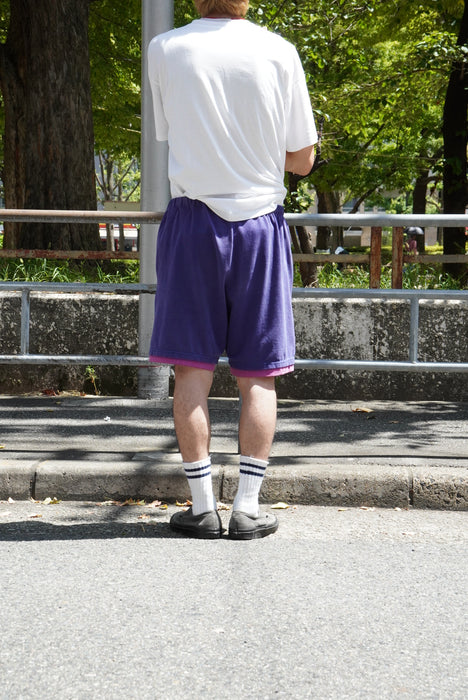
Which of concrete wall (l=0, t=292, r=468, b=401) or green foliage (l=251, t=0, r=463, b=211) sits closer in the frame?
concrete wall (l=0, t=292, r=468, b=401)

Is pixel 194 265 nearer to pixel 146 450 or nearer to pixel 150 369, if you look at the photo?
pixel 146 450

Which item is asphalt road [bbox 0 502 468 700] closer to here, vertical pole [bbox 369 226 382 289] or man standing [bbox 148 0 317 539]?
man standing [bbox 148 0 317 539]

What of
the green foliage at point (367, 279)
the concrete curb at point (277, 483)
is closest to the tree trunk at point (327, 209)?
the green foliage at point (367, 279)

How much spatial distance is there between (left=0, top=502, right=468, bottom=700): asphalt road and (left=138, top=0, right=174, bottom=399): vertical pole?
2.28m

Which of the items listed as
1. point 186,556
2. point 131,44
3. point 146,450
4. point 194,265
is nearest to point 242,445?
point 186,556

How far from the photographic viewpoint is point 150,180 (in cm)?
628

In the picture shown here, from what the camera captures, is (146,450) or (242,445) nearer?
(242,445)

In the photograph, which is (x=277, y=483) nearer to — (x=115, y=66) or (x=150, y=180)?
(x=150, y=180)

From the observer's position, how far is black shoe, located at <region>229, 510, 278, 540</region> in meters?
3.71

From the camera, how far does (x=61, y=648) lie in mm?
2596

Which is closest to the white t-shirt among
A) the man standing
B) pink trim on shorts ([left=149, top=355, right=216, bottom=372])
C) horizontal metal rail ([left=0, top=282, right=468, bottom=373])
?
the man standing

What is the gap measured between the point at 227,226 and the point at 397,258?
3221 mm

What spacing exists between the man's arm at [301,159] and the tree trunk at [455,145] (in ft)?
26.7

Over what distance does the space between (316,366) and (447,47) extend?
6268 mm
